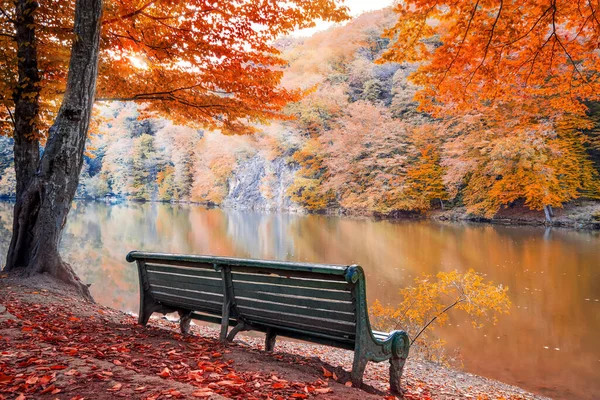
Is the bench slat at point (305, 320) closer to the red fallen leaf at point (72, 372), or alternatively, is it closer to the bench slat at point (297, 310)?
the bench slat at point (297, 310)

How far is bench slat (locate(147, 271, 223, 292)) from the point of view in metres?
3.26

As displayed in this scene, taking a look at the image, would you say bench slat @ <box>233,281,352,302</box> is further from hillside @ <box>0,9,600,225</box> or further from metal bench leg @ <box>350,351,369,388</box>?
hillside @ <box>0,9,600,225</box>

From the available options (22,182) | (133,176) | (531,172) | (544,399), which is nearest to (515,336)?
(544,399)

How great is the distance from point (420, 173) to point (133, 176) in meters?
46.7

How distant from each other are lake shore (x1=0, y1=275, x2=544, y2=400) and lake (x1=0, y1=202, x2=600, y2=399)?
2357 millimetres

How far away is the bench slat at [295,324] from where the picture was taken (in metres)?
2.76

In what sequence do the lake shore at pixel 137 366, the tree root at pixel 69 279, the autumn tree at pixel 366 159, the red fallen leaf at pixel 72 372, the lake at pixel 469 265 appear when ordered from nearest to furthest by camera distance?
the lake shore at pixel 137 366
the red fallen leaf at pixel 72 372
the tree root at pixel 69 279
the lake at pixel 469 265
the autumn tree at pixel 366 159

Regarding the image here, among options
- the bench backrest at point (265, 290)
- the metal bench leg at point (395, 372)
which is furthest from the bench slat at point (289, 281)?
the metal bench leg at point (395, 372)

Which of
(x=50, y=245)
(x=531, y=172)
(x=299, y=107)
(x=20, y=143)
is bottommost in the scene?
(x=50, y=245)

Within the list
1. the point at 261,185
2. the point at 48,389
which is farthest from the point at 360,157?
the point at 48,389

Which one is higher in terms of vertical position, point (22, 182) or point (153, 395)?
point (22, 182)

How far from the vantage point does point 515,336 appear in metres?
7.05

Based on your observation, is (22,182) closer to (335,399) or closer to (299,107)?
(335,399)

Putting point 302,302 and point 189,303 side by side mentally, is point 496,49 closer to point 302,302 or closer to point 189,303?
point 302,302
